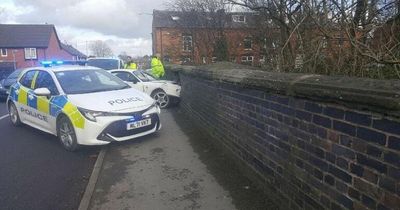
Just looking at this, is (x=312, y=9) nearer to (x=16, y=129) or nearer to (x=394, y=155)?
(x=394, y=155)

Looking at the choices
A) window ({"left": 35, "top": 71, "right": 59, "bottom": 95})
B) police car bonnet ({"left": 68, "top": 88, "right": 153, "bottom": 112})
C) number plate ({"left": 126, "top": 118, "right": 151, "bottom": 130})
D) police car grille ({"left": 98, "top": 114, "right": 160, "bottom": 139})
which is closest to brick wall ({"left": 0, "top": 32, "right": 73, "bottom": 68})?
window ({"left": 35, "top": 71, "right": 59, "bottom": 95})

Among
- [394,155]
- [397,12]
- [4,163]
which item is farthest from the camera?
[4,163]

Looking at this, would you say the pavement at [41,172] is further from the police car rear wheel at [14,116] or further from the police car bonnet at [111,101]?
the police car rear wheel at [14,116]

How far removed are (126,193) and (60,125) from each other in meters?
3.22

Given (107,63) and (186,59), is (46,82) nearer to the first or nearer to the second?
(107,63)

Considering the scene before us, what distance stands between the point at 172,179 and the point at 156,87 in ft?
26.3

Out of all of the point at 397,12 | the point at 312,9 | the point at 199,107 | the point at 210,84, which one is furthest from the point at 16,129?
the point at 397,12

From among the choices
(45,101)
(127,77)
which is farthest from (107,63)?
(45,101)

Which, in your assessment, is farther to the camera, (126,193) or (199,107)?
(199,107)

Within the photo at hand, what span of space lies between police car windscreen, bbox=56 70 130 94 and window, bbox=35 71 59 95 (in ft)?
0.52

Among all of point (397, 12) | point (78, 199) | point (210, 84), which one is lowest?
point (78, 199)

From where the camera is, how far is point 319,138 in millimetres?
3355

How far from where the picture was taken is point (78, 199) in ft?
16.2

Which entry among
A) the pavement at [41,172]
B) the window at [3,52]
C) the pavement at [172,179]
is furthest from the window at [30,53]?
the pavement at [172,179]
